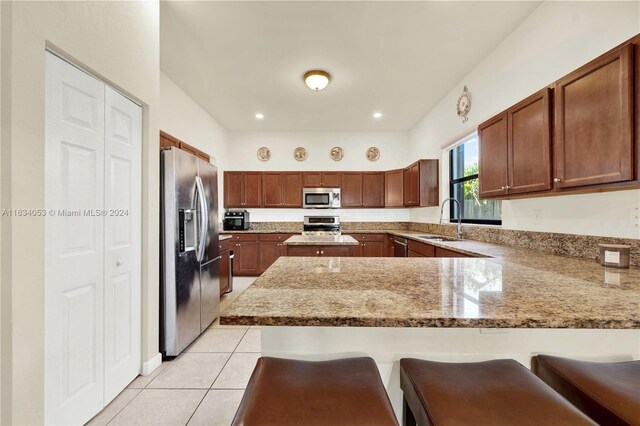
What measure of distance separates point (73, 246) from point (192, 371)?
125 cm

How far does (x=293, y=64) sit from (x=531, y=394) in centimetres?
340

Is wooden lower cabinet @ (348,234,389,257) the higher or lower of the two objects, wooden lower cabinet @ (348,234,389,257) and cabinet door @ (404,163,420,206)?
the lower

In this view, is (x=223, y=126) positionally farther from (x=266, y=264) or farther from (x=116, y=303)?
(x=116, y=303)

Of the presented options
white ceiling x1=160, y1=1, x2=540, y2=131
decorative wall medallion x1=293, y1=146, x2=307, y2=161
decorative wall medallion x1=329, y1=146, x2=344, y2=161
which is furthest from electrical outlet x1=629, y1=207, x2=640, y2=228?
decorative wall medallion x1=293, y1=146, x2=307, y2=161

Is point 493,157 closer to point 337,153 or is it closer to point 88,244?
point 88,244

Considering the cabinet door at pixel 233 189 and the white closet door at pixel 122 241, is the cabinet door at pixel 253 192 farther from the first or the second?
the white closet door at pixel 122 241

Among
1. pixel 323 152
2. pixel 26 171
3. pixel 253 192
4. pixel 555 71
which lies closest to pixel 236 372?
pixel 26 171

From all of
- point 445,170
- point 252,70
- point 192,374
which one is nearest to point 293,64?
point 252,70

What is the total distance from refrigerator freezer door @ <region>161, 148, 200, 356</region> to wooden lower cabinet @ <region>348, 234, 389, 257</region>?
333 cm

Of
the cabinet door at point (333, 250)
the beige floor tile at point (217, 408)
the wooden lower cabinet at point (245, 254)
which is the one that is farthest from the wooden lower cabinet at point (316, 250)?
the wooden lower cabinet at point (245, 254)

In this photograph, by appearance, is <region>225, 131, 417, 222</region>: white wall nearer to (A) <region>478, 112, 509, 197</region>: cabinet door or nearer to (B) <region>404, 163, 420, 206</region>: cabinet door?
(B) <region>404, 163, 420, 206</region>: cabinet door

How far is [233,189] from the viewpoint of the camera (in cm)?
562

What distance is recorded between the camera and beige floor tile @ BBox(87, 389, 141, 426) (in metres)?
1.62

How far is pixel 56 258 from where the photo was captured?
142 centimetres
